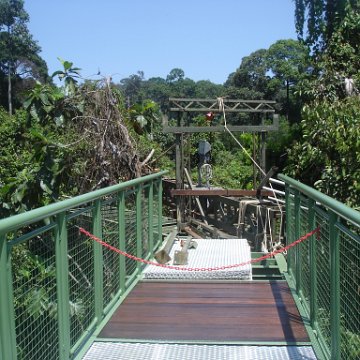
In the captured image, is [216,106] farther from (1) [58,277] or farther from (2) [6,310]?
(2) [6,310]

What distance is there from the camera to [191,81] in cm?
9875

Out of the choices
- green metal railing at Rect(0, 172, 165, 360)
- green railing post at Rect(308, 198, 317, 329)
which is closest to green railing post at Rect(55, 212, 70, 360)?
green metal railing at Rect(0, 172, 165, 360)

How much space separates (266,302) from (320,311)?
0.86m

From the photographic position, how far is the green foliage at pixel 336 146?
30.4 feet

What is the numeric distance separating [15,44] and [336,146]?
49931mm

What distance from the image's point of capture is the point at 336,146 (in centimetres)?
962

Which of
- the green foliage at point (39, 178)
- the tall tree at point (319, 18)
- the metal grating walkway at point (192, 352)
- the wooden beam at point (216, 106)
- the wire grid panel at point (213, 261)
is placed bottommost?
the wire grid panel at point (213, 261)

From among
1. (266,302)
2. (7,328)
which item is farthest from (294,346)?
(7,328)

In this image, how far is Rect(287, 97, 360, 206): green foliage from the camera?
30.4 ft

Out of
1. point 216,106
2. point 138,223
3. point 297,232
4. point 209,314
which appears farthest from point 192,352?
point 216,106

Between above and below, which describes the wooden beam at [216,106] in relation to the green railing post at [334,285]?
above

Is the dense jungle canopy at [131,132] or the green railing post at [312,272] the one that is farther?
the dense jungle canopy at [131,132]

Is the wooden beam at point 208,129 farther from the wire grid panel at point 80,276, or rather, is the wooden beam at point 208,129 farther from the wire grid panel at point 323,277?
the wire grid panel at point 323,277

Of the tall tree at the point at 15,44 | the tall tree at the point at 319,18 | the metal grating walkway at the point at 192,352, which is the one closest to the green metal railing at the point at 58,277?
the metal grating walkway at the point at 192,352
